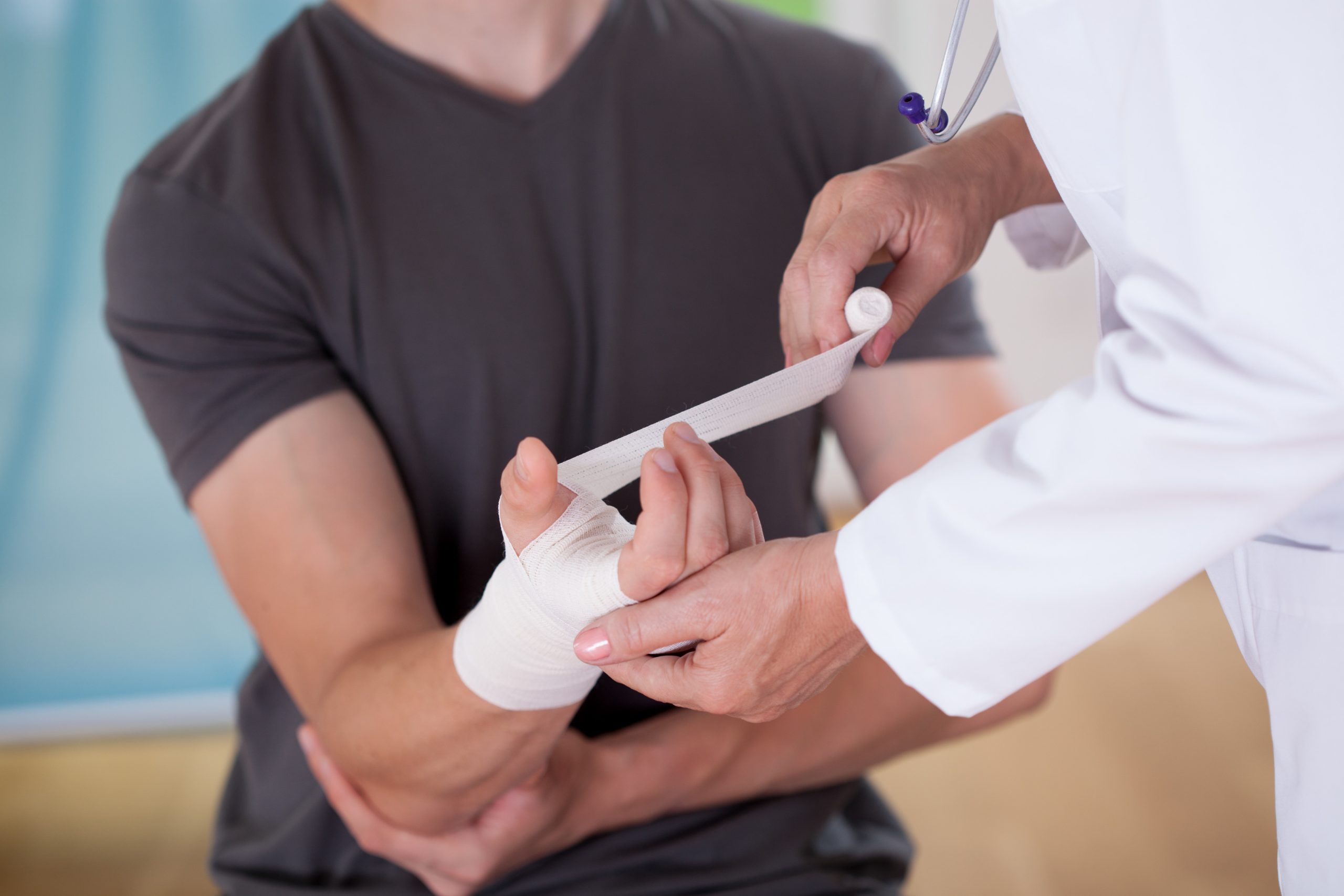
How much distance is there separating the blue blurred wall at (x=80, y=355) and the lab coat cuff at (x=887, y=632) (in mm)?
1816

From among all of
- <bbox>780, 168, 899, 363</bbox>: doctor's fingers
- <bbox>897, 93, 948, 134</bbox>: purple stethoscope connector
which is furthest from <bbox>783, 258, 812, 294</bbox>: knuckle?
<bbox>897, 93, 948, 134</bbox>: purple stethoscope connector

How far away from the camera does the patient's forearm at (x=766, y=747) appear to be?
A: 941 mm

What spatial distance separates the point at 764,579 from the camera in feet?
1.94

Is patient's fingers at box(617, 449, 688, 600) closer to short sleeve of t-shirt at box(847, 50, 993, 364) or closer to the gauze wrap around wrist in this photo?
the gauze wrap around wrist

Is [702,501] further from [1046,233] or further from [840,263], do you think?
[1046,233]

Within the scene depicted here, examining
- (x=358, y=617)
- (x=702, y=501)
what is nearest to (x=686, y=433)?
(x=702, y=501)

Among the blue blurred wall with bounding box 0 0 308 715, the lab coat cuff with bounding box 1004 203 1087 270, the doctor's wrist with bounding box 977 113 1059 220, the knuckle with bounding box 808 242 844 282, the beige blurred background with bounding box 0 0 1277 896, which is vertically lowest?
the beige blurred background with bounding box 0 0 1277 896

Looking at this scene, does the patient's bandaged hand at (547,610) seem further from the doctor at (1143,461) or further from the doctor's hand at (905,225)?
the doctor's hand at (905,225)

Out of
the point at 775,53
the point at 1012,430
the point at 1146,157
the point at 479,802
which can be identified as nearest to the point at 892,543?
the point at 1012,430

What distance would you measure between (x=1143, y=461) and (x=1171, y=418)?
21 millimetres

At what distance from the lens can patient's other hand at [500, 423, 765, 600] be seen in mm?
594

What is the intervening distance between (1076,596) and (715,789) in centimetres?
54

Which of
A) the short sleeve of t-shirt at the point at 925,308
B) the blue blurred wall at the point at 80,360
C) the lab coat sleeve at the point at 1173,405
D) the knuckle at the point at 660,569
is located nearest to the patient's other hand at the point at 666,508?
the knuckle at the point at 660,569

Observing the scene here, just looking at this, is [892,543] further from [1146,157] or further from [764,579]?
[1146,157]
